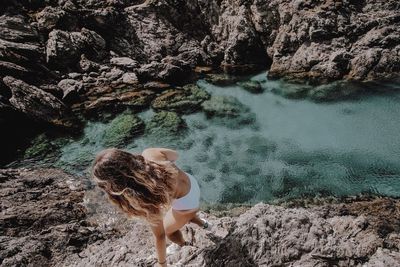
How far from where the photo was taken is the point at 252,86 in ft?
59.0

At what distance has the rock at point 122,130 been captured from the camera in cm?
1477

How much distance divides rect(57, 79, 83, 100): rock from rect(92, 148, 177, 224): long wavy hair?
50.2ft

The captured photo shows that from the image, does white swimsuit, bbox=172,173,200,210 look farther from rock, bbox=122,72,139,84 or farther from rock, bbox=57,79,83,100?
rock, bbox=122,72,139,84

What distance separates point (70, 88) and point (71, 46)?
3.99 metres

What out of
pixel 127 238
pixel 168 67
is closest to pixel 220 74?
pixel 168 67

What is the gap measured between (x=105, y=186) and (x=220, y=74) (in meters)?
16.7

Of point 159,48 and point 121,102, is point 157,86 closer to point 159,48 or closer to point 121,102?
point 121,102

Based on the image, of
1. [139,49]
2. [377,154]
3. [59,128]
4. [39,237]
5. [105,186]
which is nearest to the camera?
[105,186]

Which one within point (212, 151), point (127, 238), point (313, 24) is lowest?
point (212, 151)

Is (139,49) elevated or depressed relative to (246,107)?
elevated

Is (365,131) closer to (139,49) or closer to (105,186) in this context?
(105,186)

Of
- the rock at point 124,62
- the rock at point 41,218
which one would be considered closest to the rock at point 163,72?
the rock at point 124,62

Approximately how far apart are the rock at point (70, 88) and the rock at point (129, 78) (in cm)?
241

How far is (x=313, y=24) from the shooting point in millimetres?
18750
